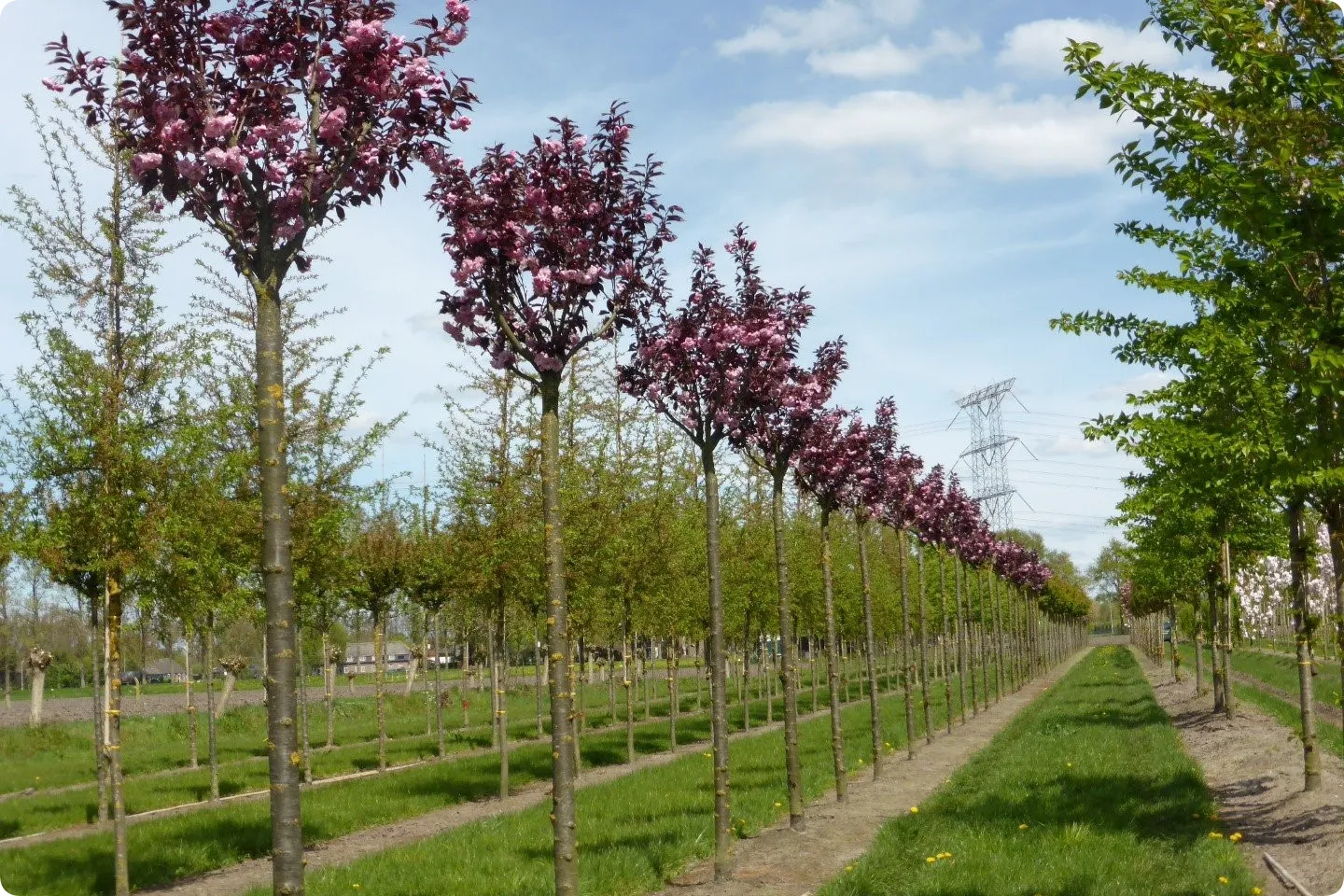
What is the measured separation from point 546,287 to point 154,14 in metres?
3.35

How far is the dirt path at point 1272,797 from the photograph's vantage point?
36.3 ft

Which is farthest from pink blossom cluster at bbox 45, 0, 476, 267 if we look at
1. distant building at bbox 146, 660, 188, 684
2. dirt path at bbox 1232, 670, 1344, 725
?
distant building at bbox 146, 660, 188, 684

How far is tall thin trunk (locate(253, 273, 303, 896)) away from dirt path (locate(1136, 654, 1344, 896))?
8527 mm

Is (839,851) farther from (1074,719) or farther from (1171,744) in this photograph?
(1074,719)

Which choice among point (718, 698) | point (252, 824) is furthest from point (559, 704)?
point (252, 824)

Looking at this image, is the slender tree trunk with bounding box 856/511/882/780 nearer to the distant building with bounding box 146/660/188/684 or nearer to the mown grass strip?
the mown grass strip

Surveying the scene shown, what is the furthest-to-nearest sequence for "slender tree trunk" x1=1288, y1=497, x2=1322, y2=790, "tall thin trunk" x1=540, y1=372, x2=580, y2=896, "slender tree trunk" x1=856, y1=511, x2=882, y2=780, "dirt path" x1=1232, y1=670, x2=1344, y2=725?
1. "dirt path" x1=1232, y1=670, x2=1344, y2=725
2. "slender tree trunk" x1=856, y1=511, x2=882, y2=780
3. "slender tree trunk" x1=1288, y1=497, x2=1322, y2=790
4. "tall thin trunk" x1=540, y1=372, x2=580, y2=896

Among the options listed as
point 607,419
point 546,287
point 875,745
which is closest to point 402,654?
Answer: point 607,419

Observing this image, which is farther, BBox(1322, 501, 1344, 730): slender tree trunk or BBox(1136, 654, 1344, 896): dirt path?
BBox(1136, 654, 1344, 896): dirt path

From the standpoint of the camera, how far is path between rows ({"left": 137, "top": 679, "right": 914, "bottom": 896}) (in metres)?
13.6

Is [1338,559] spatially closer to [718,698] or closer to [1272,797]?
[1272,797]

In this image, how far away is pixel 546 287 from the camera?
8.98 meters

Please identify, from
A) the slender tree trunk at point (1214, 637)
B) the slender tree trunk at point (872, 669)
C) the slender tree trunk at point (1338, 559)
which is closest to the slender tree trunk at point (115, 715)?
the slender tree trunk at point (1338, 559)

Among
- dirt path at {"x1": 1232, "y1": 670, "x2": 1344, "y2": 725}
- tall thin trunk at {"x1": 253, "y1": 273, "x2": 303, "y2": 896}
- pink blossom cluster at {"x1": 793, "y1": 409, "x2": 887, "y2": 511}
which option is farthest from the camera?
dirt path at {"x1": 1232, "y1": 670, "x2": 1344, "y2": 725}
